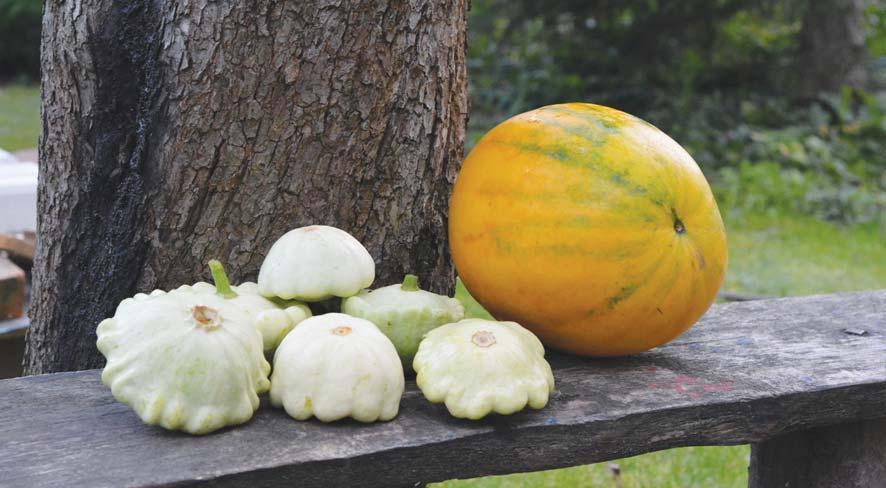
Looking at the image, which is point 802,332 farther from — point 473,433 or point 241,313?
point 241,313

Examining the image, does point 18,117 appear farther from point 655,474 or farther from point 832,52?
point 655,474

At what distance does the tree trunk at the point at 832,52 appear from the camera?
7559 mm

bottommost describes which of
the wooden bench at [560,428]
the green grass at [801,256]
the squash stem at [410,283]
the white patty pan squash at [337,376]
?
the green grass at [801,256]

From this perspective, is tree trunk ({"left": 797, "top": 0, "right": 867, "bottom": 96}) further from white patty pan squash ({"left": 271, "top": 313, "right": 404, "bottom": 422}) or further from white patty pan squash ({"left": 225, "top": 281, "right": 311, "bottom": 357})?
white patty pan squash ({"left": 271, "top": 313, "right": 404, "bottom": 422})

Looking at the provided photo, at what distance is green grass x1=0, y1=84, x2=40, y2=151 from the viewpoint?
28.1 ft

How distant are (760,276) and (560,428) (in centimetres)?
370

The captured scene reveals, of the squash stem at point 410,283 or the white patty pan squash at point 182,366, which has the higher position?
the squash stem at point 410,283

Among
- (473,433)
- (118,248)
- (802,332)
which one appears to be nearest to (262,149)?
(118,248)

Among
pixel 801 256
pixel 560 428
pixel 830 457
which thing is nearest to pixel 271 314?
pixel 560 428

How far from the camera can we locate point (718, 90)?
8039 mm

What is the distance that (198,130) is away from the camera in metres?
2.00

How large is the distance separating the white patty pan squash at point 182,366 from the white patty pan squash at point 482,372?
Answer: 32cm

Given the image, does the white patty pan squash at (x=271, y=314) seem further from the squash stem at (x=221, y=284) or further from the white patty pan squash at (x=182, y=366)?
the white patty pan squash at (x=182, y=366)

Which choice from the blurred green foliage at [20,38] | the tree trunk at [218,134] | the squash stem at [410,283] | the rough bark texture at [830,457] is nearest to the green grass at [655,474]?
the rough bark texture at [830,457]
